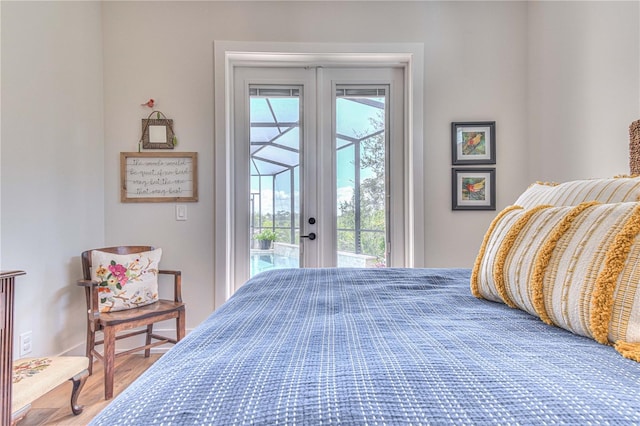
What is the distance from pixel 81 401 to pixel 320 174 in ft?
6.87

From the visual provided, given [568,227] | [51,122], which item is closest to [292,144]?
[51,122]

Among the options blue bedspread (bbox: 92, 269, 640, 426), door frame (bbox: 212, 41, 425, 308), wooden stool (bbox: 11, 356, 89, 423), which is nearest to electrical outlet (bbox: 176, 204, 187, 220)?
door frame (bbox: 212, 41, 425, 308)

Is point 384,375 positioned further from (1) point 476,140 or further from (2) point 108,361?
(1) point 476,140

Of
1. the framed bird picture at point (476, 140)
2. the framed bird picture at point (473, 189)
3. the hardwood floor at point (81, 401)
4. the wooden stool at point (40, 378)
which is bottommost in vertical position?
the hardwood floor at point (81, 401)

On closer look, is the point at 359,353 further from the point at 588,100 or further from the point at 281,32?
the point at 281,32

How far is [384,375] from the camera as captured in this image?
0.47 m

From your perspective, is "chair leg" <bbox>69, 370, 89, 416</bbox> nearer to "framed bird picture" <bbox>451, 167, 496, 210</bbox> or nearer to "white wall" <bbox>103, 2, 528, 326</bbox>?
"white wall" <bbox>103, 2, 528, 326</bbox>

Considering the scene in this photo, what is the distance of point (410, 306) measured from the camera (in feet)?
2.97

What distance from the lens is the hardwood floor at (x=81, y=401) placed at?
5.24 ft

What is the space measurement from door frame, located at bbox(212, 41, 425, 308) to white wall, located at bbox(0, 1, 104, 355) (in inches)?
35.0

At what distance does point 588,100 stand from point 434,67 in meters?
1.03

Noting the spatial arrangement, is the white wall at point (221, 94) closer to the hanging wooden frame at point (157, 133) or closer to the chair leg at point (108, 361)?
the hanging wooden frame at point (157, 133)

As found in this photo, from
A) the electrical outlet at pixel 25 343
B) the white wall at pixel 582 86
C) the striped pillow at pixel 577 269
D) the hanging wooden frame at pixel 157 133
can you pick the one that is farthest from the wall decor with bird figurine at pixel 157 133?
the white wall at pixel 582 86

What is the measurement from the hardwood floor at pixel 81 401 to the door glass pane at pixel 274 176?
1054 mm
